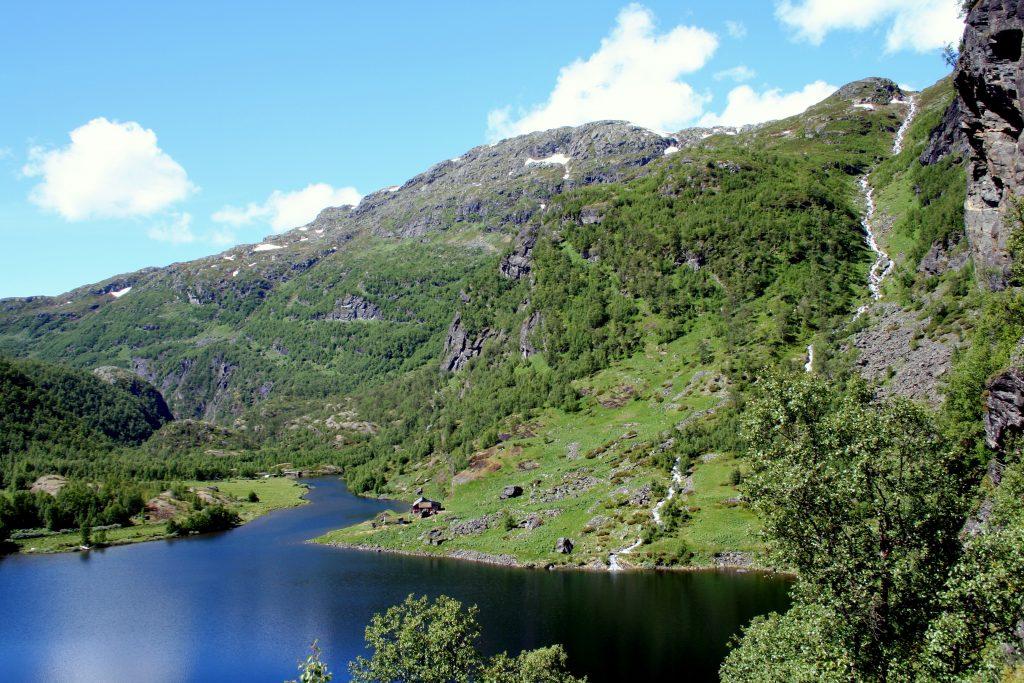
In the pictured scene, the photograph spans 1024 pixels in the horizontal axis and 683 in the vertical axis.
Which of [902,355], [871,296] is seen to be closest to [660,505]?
[902,355]

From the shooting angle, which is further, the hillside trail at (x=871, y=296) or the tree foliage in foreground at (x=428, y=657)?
the hillside trail at (x=871, y=296)

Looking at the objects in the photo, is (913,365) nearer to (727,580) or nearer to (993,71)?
(727,580)

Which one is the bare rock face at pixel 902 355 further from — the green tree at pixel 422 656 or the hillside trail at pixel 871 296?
the green tree at pixel 422 656

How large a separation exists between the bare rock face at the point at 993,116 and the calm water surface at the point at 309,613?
4649 centimetres

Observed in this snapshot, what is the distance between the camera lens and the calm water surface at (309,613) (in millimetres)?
65250

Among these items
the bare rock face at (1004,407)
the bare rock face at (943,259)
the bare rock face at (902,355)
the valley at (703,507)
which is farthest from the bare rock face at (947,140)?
the bare rock face at (1004,407)

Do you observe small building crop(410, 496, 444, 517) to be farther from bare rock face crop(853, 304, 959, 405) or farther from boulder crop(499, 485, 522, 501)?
bare rock face crop(853, 304, 959, 405)

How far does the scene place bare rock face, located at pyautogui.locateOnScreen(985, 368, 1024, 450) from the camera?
37406mm

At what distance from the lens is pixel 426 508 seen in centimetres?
14025

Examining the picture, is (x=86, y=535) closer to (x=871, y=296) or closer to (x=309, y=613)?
(x=309, y=613)

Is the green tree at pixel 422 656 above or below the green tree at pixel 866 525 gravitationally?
below

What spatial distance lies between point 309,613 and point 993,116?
98.8 meters

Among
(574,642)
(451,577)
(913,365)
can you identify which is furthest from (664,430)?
(574,642)

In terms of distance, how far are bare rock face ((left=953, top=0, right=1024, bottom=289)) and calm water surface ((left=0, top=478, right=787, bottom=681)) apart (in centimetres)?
4649
